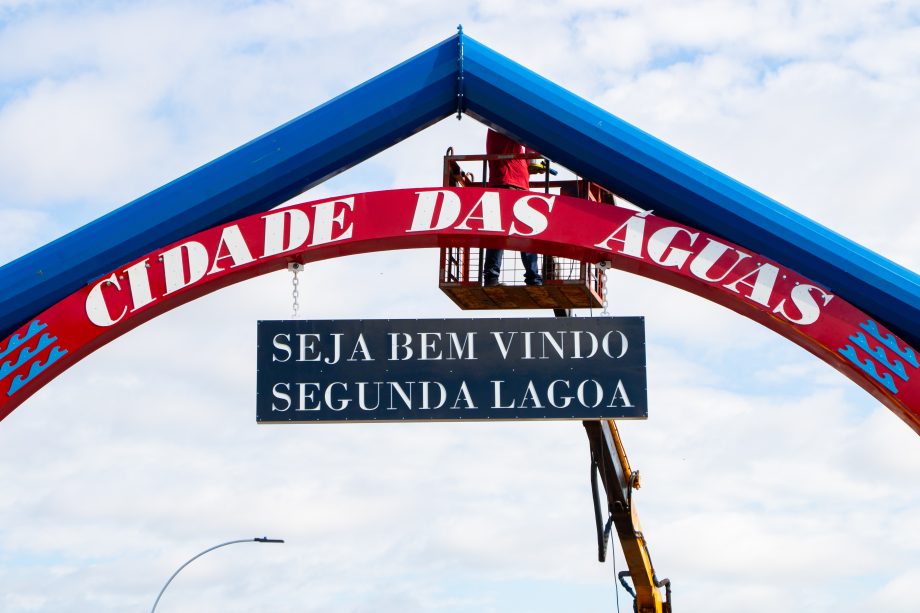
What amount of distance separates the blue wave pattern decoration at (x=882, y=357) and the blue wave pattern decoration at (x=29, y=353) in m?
7.13

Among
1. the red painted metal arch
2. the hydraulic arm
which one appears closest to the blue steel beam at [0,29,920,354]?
the red painted metal arch

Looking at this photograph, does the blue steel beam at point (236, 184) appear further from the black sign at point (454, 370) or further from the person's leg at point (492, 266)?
the person's leg at point (492, 266)

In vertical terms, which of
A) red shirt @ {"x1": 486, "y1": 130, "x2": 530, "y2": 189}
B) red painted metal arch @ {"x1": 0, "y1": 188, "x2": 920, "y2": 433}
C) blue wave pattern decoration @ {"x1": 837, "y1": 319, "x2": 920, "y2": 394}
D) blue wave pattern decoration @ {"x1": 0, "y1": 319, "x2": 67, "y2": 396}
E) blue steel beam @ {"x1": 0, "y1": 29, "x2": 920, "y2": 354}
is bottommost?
blue wave pattern decoration @ {"x1": 837, "y1": 319, "x2": 920, "y2": 394}

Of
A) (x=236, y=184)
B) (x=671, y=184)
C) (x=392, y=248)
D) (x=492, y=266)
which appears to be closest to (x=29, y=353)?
(x=236, y=184)

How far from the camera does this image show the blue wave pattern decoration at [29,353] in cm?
1326

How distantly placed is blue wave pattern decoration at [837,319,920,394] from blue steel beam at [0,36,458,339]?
4.38 metres

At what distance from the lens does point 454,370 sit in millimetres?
12805

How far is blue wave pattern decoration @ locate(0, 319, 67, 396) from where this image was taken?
13262 millimetres

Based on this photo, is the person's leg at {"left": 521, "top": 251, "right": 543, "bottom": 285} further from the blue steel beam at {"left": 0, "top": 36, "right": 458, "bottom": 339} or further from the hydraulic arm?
the hydraulic arm

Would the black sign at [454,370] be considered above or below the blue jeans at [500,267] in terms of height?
below

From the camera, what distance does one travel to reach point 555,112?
528 inches

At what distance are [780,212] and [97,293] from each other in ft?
20.8

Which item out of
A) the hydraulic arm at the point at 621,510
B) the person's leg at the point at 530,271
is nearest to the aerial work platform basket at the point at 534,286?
the person's leg at the point at 530,271

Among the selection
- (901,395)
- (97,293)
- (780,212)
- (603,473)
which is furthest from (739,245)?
(603,473)
